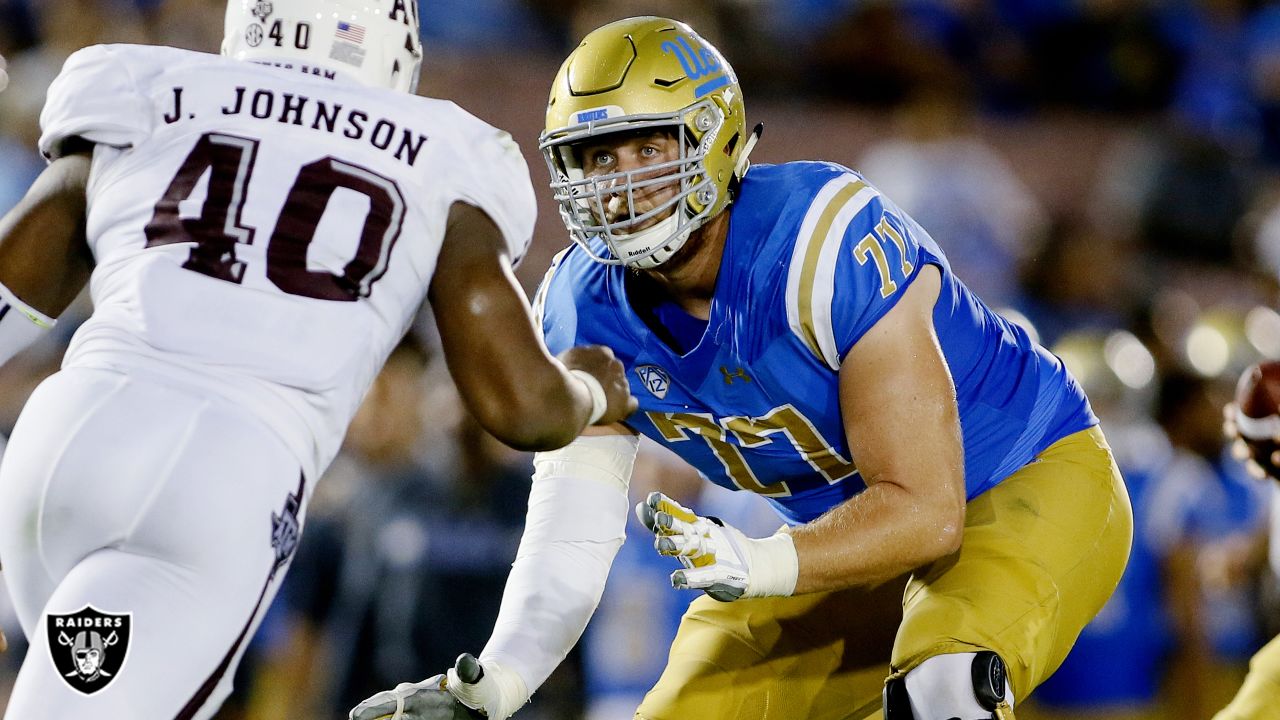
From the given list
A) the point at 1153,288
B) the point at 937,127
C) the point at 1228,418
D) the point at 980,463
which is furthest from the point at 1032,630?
the point at 1153,288

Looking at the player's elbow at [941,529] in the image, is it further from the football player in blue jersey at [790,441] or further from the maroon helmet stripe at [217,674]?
the maroon helmet stripe at [217,674]

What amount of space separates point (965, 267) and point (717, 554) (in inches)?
185

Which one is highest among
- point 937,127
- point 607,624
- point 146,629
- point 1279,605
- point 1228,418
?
point 146,629

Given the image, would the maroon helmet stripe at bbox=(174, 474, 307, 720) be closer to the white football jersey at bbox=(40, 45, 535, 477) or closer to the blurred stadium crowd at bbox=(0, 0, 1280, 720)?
the white football jersey at bbox=(40, 45, 535, 477)

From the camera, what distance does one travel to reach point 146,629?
2.28 metres

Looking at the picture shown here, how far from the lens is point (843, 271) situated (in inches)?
120

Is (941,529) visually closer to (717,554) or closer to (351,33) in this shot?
(717,554)

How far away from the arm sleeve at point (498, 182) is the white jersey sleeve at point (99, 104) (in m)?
0.53

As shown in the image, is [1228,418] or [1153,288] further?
[1153,288]

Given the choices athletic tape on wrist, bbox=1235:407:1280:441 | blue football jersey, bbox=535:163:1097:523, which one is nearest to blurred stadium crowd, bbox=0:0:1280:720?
athletic tape on wrist, bbox=1235:407:1280:441

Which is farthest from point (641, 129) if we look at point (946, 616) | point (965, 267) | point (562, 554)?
point (965, 267)

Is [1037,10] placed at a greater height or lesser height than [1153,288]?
greater

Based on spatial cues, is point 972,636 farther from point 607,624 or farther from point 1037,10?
point 1037,10

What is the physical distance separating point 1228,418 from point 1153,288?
3.95 metres
